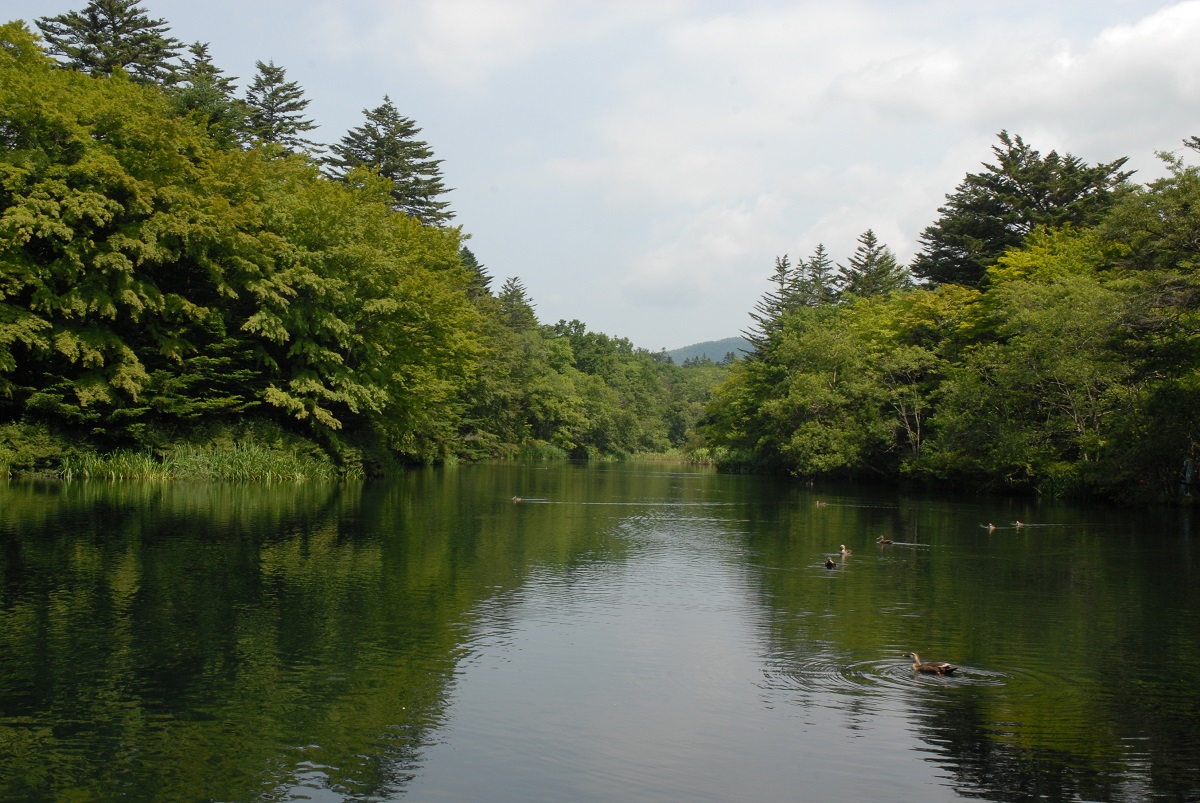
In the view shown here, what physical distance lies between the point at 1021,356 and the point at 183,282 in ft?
115

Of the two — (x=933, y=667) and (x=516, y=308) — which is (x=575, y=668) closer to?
(x=933, y=667)

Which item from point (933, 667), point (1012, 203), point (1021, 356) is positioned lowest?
point (933, 667)

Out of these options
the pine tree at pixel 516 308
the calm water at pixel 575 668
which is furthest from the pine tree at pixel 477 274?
the calm water at pixel 575 668

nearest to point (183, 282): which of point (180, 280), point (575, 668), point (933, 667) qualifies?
point (180, 280)

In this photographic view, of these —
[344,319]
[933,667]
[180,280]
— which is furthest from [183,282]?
[933,667]

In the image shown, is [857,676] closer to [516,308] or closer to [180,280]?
[180,280]

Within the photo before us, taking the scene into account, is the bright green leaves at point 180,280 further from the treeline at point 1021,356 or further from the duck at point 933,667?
the duck at point 933,667

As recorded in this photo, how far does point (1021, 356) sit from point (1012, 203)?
21.1 meters

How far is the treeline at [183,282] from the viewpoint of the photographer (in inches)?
1344

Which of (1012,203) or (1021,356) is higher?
(1012,203)

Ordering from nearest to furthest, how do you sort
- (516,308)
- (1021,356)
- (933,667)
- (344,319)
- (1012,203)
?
(933,667)
(1021,356)
(344,319)
(1012,203)
(516,308)

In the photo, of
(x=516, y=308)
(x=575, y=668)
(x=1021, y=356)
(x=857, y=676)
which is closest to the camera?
(x=857, y=676)

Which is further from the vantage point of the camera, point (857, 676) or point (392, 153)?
point (392, 153)

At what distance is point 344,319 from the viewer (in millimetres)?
43625
